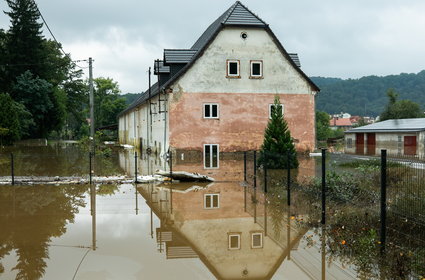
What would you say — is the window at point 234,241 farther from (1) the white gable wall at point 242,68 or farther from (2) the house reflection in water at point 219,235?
(1) the white gable wall at point 242,68

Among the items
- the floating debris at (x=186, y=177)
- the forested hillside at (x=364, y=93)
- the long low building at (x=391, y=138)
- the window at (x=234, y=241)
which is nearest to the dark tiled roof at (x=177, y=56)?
the floating debris at (x=186, y=177)

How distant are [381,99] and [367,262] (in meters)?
158

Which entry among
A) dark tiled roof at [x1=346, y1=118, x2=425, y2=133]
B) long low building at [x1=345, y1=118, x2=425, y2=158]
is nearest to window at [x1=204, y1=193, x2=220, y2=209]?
long low building at [x1=345, y1=118, x2=425, y2=158]

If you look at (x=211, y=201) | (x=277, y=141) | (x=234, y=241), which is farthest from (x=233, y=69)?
(x=234, y=241)

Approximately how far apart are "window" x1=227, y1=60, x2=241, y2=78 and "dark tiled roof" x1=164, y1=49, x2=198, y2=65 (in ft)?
10.2

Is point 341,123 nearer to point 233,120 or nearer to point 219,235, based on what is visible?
point 233,120

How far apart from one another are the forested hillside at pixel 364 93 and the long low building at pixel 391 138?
112m

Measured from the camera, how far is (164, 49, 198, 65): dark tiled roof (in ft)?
97.2

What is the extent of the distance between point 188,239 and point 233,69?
2145cm

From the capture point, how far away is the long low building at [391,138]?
2965cm

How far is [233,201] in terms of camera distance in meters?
12.4

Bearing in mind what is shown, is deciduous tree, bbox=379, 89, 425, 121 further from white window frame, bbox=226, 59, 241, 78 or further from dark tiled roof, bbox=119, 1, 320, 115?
white window frame, bbox=226, 59, 241, 78

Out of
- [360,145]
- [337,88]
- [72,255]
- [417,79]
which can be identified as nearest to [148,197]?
[72,255]

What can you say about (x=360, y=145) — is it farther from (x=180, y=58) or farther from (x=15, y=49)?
(x=15, y=49)
